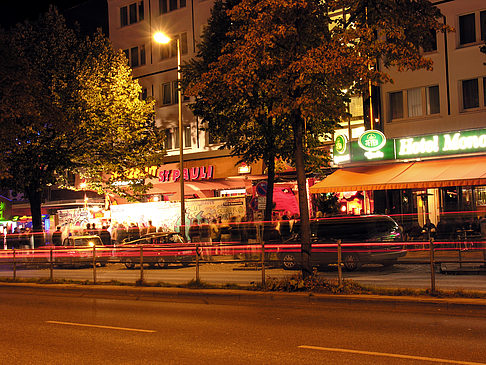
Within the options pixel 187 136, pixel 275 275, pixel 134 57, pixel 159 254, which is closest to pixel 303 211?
pixel 275 275

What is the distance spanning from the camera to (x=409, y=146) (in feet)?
84.3

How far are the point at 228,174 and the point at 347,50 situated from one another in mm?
22078

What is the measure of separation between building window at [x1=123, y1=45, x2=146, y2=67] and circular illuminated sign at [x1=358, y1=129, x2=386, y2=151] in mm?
19418

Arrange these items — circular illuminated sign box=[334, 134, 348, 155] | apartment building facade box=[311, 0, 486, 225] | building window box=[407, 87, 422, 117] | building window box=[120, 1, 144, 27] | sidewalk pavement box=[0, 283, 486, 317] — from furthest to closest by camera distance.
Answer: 1. building window box=[120, 1, 144, 27]
2. building window box=[407, 87, 422, 117]
3. circular illuminated sign box=[334, 134, 348, 155]
4. apartment building facade box=[311, 0, 486, 225]
5. sidewalk pavement box=[0, 283, 486, 317]

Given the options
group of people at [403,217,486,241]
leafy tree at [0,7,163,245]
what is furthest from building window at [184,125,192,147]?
group of people at [403,217,486,241]

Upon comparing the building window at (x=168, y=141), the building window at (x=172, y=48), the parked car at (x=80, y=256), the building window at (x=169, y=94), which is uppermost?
the building window at (x=172, y=48)

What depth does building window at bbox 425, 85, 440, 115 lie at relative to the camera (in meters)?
28.3

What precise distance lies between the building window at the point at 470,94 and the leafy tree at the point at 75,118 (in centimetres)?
1550

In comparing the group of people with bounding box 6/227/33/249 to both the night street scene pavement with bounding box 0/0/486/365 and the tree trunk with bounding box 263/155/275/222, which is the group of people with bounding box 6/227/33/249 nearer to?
the night street scene pavement with bounding box 0/0/486/365

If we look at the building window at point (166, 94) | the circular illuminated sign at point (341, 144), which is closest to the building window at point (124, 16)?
the building window at point (166, 94)

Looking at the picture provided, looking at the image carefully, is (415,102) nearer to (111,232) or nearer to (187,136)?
(187,136)

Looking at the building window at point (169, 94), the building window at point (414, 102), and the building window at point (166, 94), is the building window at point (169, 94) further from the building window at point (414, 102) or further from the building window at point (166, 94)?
the building window at point (414, 102)

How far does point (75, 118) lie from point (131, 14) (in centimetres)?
1371

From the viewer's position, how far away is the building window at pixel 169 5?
38750 mm
